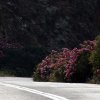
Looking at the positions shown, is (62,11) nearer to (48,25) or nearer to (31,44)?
(48,25)

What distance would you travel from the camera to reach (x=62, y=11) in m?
42.4

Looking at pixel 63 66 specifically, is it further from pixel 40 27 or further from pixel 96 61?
pixel 40 27

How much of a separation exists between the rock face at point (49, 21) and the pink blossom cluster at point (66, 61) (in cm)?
1181

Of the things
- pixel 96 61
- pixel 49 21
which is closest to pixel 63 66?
pixel 96 61

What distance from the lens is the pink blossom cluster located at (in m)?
22.9

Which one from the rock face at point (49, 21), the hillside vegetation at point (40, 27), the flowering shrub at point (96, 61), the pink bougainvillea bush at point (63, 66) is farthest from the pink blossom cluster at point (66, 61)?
the rock face at point (49, 21)

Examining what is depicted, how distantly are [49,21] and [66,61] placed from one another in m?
17.1

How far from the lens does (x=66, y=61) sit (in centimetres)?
2442

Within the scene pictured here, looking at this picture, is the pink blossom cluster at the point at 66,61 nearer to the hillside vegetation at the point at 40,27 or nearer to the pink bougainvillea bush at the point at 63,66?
the pink bougainvillea bush at the point at 63,66

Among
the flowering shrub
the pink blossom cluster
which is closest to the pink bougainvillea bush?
the pink blossom cluster

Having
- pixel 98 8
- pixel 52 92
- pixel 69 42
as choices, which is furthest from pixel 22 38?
pixel 52 92

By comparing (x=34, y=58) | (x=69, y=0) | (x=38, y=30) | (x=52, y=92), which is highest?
(x=69, y=0)

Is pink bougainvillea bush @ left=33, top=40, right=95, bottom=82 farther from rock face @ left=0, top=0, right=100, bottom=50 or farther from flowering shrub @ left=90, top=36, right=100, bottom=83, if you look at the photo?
rock face @ left=0, top=0, right=100, bottom=50

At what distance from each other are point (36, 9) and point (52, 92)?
86.7 ft
